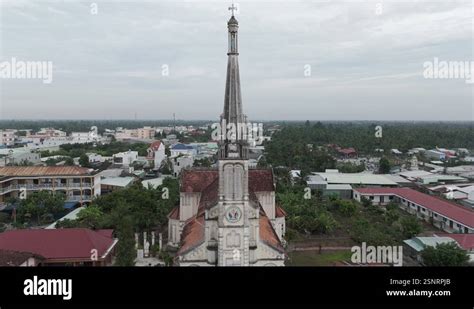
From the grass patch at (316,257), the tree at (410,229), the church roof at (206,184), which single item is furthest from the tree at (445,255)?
the church roof at (206,184)

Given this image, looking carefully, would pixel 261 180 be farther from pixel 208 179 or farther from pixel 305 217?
pixel 305 217

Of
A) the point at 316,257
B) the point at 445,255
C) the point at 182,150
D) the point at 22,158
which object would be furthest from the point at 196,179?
the point at 182,150

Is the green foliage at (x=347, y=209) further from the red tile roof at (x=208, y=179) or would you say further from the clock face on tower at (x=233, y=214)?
the clock face on tower at (x=233, y=214)

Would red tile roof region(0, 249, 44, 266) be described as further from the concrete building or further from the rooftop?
the concrete building

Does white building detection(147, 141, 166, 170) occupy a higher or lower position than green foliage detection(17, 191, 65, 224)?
higher

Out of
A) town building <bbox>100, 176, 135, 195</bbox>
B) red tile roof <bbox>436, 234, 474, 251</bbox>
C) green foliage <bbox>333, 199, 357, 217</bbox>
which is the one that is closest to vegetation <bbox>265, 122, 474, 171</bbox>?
green foliage <bbox>333, 199, 357, 217</bbox>
